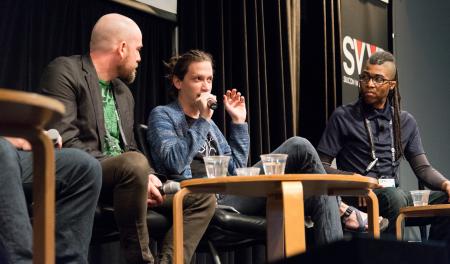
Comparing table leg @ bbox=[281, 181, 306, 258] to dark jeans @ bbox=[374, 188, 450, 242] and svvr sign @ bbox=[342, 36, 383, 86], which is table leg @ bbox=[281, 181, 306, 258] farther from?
svvr sign @ bbox=[342, 36, 383, 86]

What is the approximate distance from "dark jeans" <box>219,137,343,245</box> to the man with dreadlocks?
2.56ft

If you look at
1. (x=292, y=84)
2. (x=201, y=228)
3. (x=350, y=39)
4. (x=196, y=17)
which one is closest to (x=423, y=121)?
(x=350, y=39)

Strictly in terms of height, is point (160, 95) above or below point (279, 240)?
above

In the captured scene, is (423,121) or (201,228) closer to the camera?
(201,228)

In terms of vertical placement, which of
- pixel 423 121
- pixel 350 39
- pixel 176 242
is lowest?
pixel 176 242

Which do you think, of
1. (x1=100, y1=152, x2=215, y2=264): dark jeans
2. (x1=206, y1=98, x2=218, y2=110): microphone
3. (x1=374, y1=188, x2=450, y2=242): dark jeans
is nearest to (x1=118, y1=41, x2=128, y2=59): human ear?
(x1=206, y1=98, x2=218, y2=110): microphone

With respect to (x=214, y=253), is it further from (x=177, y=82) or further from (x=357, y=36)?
Answer: (x=357, y=36)

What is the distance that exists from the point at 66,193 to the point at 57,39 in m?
1.56

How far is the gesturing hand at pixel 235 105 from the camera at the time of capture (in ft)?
10.1

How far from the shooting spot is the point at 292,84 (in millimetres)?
4250

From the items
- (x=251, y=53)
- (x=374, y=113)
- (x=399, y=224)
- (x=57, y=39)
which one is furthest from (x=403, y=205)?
(x=57, y=39)

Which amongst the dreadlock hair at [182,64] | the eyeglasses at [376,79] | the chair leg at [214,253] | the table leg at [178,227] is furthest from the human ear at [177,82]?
the eyeglasses at [376,79]

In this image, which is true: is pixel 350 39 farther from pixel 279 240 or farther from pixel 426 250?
pixel 426 250

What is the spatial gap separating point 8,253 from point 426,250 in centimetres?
98
